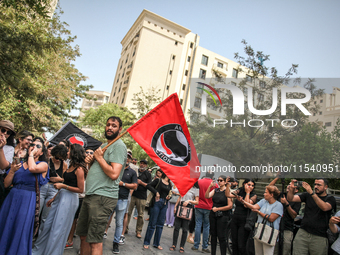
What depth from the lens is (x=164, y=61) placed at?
46.8m

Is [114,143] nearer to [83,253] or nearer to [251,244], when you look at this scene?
[83,253]

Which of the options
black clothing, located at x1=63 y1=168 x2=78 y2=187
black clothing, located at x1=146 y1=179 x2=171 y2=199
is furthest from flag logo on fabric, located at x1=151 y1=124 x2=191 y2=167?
black clothing, located at x1=146 y1=179 x2=171 y2=199

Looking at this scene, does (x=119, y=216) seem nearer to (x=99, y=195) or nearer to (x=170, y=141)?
(x=170, y=141)

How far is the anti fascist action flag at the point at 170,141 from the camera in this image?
4.25m

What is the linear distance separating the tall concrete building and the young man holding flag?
4017 centimetres

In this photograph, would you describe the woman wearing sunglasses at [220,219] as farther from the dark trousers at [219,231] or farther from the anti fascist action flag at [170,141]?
the anti fascist action flag at [170,141]

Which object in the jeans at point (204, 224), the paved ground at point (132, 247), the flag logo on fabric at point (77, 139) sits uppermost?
the flag logo on fabric at point (77, 139)

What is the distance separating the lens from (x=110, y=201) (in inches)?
136

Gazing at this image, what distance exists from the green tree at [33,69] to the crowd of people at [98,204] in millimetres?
2335

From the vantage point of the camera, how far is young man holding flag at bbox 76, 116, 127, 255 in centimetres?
328

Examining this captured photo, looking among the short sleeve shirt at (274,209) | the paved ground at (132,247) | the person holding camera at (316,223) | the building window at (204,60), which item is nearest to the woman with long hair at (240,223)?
the short sleeve shirt at (274,209)

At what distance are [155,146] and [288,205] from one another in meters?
3.23

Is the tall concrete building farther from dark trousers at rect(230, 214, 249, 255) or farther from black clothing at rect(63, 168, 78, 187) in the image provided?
black clothing at rect(63, 168, 78, 187)

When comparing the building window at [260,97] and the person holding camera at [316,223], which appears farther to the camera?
the building window at [260,97]
